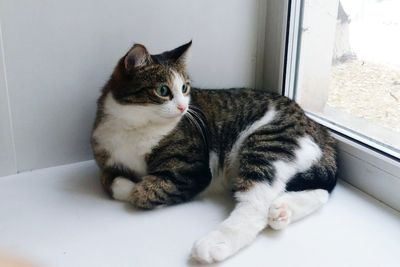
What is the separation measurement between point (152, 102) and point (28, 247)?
44 cm

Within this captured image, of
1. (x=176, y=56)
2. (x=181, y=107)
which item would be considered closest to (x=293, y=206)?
(x=181, y=107)

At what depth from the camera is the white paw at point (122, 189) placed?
1.01 m

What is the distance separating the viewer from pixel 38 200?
1016 millimetres

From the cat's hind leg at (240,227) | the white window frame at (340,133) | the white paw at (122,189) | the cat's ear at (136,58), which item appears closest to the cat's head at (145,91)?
the cat's ear at (136,58)

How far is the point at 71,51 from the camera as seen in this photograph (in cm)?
111

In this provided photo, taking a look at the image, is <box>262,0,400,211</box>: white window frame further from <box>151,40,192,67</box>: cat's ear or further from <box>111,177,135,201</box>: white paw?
<box>111,177,135,201</box>: white paw

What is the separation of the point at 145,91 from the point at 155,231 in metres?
0.35

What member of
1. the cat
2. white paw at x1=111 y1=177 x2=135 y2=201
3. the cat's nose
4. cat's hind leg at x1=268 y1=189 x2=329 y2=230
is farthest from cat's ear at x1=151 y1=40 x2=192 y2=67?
cat's hind leg at x1=268 y1=189 x2=329 y2=230

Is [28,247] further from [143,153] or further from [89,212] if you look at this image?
[143,153]

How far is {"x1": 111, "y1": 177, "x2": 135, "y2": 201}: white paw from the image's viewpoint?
1007 mm

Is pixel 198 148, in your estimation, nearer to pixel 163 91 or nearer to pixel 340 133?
pixel 163 91

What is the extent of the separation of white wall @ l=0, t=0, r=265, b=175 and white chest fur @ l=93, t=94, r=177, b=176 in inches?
7.2

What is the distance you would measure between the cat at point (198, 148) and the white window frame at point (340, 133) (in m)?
0.07

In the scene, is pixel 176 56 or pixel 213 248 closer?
pixel 213 248
